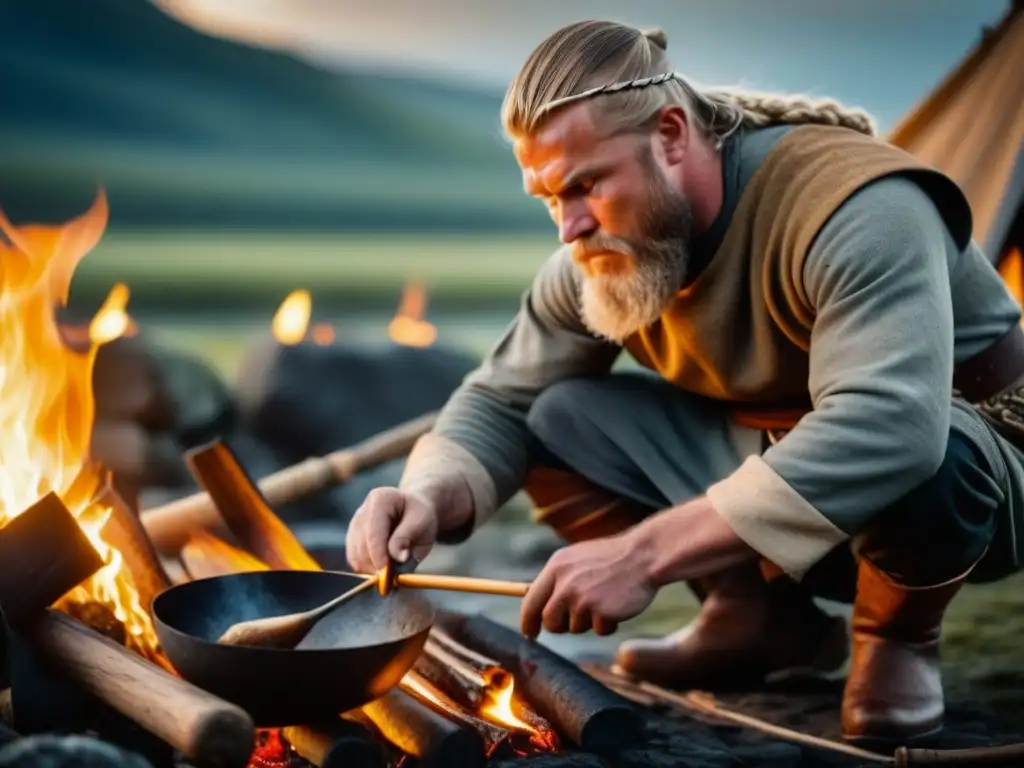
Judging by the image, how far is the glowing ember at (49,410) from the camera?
2.19m

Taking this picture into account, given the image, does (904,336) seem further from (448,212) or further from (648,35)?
(448,212)

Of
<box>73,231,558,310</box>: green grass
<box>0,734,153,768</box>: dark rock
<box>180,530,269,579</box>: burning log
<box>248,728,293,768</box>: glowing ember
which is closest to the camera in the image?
<box>0,734,153,768</box>: dark rock

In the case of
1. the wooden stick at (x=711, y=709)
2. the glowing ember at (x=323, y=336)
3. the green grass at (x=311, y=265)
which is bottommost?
the green grass at (x=311, y=265)

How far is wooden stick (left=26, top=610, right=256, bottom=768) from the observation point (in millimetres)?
1609

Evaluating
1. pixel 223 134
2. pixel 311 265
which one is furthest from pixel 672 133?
pixel 223 134

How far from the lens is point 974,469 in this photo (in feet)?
6.65

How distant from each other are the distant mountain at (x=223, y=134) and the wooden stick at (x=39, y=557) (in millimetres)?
7089

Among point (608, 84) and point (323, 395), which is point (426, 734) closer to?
point (608, 84)

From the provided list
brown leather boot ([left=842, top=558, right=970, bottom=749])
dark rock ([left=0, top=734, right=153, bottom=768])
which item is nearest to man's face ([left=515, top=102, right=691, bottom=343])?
brown leather boot ([left=842, top=558, right=970, bottom=749])

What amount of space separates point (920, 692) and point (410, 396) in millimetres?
2803

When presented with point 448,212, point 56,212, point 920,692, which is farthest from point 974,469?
point 448,212

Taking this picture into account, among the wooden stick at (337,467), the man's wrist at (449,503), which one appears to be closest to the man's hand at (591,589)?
the man's wrist at (449,503)

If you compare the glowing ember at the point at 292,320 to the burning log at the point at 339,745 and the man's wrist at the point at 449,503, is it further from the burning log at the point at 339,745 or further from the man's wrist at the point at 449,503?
the burning log at the point at 339,745

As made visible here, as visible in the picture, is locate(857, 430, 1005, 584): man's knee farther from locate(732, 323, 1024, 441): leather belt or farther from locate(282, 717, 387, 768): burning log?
locate(282, 717, 387, 768): burning log
